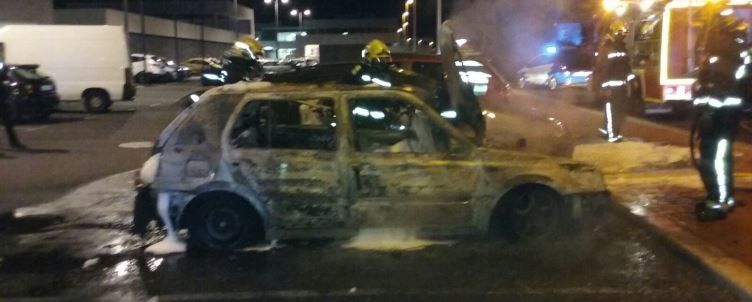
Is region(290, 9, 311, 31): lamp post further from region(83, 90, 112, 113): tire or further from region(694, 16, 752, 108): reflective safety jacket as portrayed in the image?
region(694, 16, 752, 108): reflective safety jacket

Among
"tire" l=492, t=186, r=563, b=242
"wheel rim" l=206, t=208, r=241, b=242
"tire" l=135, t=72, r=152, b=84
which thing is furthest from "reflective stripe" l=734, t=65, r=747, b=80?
"tire" l=135, t=72, r=152, b=84

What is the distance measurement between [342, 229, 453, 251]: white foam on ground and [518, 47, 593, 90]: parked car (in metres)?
→ 23.8

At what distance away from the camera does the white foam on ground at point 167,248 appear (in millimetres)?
8305

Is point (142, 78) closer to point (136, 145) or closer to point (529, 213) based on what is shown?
point (136, 145)

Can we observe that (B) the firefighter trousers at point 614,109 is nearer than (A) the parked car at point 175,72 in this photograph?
Yes

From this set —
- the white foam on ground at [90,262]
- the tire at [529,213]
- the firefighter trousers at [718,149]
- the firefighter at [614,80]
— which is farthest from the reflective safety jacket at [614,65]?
the white foam on ground at [90,262]

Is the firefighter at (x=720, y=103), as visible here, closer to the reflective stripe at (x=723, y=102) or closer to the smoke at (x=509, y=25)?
the reflective stripe at (x=723, y=102)

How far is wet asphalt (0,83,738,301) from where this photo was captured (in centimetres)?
695

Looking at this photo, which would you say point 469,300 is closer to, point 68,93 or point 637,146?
point 637,146

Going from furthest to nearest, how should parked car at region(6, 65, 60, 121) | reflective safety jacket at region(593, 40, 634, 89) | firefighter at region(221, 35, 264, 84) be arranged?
parked car at region(6, 65, 60, 121) < firefighter at region(221, 35, 264, 84) < reflective safety jacket at region(593, 40, 634, 89)

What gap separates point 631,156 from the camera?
13.8 m

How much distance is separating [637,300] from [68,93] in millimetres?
21600

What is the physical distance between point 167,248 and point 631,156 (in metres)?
7.60

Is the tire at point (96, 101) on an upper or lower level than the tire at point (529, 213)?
upper
